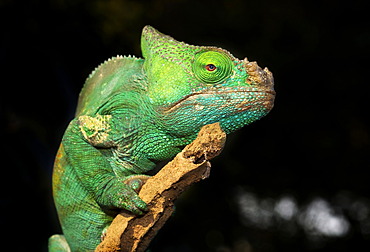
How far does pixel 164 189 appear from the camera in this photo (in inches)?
67.9

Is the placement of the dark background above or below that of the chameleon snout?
above

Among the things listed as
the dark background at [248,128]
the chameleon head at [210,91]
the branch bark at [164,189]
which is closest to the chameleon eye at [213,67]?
the chameleon head at [210,91]

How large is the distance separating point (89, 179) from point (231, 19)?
8.45 ft

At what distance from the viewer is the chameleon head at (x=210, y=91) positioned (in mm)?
1729

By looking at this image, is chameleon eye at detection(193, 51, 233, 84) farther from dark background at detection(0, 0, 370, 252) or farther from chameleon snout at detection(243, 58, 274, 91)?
dark background at detection(0, 0, 370, 252)

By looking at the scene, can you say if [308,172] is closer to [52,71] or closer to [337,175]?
[337,175]

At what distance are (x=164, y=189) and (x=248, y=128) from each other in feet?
10.7

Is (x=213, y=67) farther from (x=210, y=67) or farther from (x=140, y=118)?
(x=140, y=118)

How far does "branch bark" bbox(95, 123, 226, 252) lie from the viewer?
64.1 inches

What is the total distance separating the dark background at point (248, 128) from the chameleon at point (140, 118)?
1.82 m

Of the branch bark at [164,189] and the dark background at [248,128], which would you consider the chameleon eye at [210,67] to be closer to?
the branch bark at [164,189]

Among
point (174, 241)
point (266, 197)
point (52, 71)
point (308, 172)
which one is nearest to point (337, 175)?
point (308, 172)

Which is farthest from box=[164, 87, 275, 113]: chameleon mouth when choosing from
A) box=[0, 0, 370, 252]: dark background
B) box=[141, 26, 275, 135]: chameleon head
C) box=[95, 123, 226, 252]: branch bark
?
box=[0, 0, 370, 252]: dark background

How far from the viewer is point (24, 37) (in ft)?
12.8
